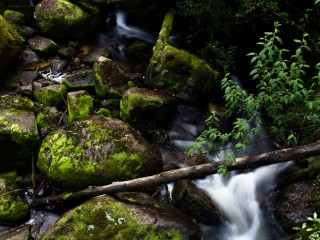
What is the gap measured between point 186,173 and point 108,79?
3261mm

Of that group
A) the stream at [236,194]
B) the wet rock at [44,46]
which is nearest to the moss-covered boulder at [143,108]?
the stream at [236,194]

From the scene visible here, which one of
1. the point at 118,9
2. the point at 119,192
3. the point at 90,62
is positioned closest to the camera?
the point at 119,192

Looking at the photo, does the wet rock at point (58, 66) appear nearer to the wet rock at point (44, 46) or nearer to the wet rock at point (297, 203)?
the wet rock at point (44, 46)

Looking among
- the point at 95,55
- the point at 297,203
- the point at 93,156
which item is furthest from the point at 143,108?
the point at 297,203

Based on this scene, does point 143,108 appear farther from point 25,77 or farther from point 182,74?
point 25,77

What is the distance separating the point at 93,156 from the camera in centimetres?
536

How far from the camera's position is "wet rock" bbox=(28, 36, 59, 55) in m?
8.45

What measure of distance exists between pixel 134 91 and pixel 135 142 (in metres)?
1.31

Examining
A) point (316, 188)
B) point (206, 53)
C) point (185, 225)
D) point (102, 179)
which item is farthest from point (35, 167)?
point (316, 188)

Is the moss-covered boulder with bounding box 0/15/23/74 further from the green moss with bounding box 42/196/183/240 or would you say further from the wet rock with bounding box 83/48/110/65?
the green moss with bounding box 42/196/183/240

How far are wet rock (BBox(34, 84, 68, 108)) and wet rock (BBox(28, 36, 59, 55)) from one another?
1.72 m

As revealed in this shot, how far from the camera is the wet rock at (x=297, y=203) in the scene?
5.01 meters

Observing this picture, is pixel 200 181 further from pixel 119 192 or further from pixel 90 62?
pixel 90 62

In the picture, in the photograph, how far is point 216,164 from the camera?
4.76 meters
